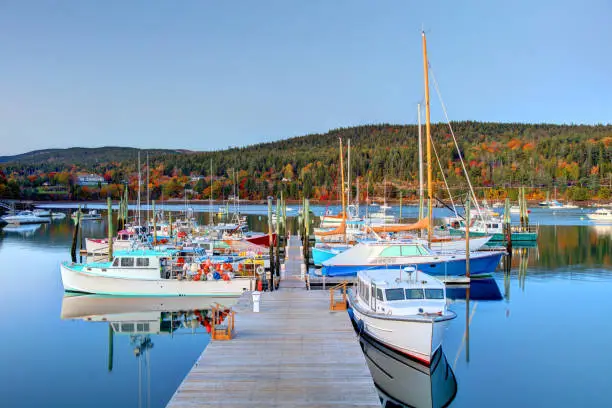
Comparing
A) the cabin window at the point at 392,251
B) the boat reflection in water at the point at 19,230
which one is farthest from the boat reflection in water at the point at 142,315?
the boat reflection in water at the point at 19,230

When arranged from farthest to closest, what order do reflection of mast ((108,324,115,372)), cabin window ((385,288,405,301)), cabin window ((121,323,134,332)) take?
cabin window ((121,323,134,332)) < reflection of mast ((108,324,115,372)) < cabin window ((385,288,405,301))

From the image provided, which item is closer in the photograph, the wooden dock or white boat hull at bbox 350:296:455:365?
the wooden dock

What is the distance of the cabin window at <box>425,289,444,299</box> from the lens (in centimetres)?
1884

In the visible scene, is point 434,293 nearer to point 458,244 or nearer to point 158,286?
point 158,286

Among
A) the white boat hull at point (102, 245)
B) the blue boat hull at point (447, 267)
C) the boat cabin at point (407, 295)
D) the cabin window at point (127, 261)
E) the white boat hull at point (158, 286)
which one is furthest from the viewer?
the white boat hull at point (102, 245)

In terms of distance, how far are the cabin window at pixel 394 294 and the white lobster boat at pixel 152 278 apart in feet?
36.6

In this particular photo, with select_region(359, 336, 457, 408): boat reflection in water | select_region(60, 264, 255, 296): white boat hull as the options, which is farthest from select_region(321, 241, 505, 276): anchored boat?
select_region(359, 336, 457, 408): boat reflection in water

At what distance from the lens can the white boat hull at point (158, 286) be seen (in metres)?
29.5

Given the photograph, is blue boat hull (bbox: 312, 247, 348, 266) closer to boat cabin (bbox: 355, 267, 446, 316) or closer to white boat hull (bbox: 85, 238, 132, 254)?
white boat hull (bbox: 85, 238, 132, 254)

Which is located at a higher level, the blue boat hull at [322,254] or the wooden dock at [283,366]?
the blue boat hull at [322,254]

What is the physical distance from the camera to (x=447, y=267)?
33.4 meters

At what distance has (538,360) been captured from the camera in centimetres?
2114

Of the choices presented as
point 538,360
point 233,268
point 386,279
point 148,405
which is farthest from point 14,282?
point 538,360

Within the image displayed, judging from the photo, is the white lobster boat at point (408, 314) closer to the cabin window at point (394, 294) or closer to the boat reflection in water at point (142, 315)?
the cabin window at point (394, 294)
